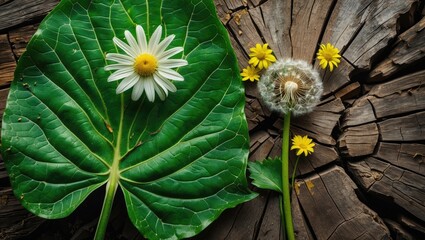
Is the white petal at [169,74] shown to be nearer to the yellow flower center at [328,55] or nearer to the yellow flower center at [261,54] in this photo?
the yellow flower center at [261,54]

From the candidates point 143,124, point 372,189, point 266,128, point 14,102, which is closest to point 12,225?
point 14,102

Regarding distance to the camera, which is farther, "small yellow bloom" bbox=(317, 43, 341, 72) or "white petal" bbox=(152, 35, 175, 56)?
"small yellow bloom" bbox=(317, 43, 341, 72)

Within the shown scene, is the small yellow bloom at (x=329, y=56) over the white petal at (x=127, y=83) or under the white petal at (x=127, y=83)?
under

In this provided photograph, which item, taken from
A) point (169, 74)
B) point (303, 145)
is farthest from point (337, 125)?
point (169, 74)

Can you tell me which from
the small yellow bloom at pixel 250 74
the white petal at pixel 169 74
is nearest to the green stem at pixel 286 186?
the small yellow bloom at pixel 250 74

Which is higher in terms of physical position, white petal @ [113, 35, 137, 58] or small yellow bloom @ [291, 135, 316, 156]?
white petal @ [113, 35, 137, 58]

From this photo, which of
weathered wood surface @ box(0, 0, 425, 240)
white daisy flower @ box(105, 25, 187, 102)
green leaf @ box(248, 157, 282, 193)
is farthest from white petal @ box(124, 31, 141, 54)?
green leaf @ box(248, 157, 282, 193)

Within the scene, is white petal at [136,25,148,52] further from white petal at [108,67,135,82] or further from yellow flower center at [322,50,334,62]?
yellow flower center at [322,50,334,62]
